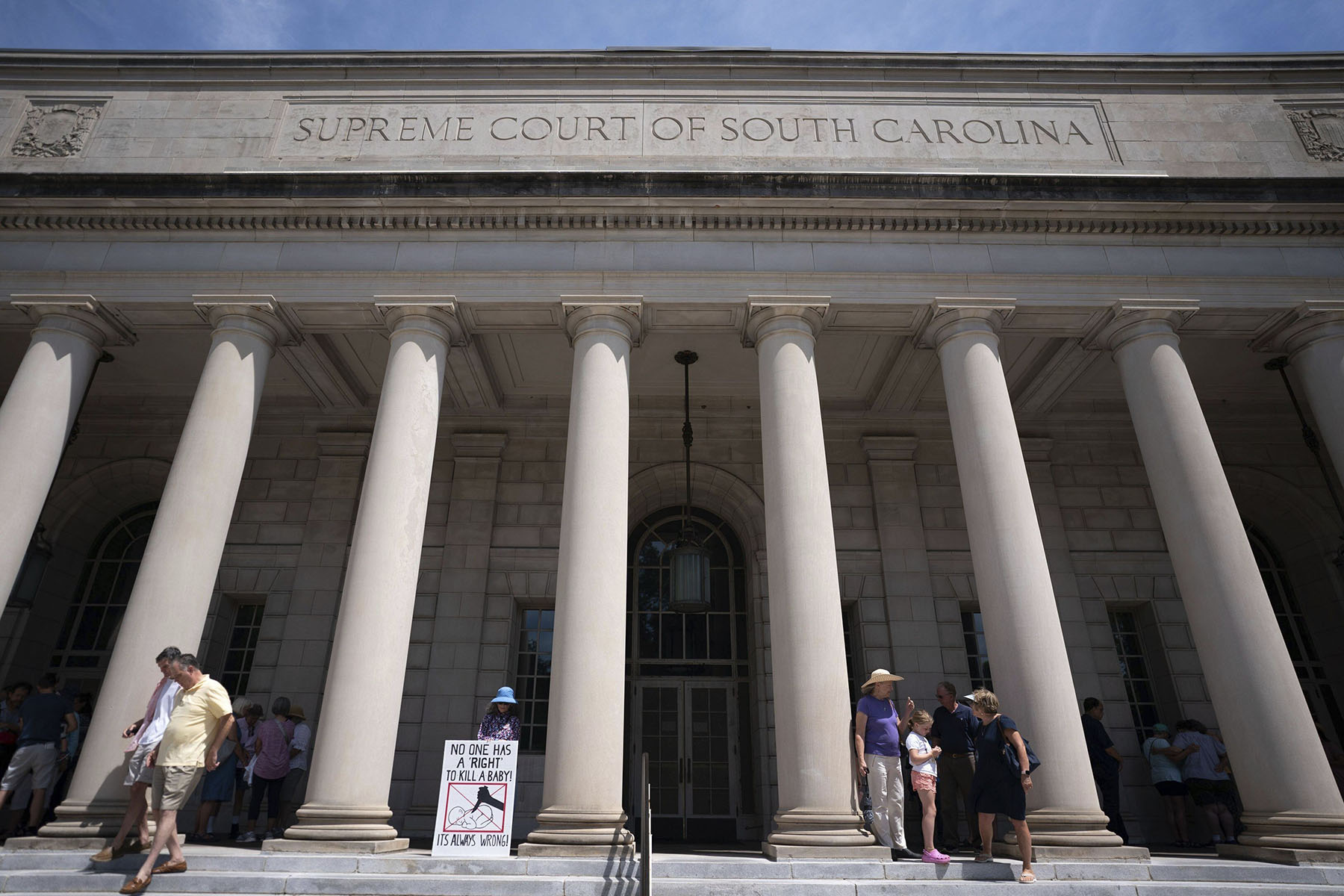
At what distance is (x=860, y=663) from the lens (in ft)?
50.8

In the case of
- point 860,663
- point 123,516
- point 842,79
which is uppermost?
point 842,79

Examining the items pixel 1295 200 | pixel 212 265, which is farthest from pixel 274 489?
pixel 1295 200

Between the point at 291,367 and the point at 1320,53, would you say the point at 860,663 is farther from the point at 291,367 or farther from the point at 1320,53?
the point at 1320,53

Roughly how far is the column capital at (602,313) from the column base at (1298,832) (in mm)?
10327

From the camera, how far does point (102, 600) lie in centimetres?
1700

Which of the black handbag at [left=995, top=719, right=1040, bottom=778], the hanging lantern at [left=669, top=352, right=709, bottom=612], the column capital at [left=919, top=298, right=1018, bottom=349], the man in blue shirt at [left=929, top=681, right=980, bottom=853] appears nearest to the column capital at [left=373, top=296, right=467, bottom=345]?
the hanging lantern at [left=669, top=352, right=709, bottom=612]

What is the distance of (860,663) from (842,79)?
1130 cm

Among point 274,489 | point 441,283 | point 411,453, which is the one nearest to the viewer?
point 411,453

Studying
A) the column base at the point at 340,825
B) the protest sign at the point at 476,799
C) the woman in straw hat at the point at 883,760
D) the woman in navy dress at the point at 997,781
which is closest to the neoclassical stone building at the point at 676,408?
the column base at the point at 340,825

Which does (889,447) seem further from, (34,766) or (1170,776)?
(34,766)

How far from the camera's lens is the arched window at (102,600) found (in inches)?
645

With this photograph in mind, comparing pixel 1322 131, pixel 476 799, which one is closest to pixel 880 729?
pixel 476 799

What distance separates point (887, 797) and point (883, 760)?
1.33ft

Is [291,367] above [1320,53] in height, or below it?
below
